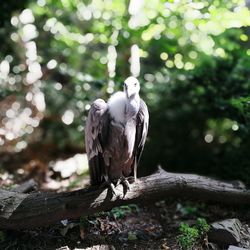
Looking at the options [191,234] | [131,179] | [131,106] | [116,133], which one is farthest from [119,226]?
[131,106]

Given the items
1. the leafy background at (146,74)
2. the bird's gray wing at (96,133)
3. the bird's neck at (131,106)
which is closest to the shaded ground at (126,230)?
the bird's gray wing at (96,133)

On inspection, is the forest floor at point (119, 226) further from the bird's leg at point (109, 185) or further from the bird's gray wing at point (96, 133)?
the bird's gray wing at point (96, 133)

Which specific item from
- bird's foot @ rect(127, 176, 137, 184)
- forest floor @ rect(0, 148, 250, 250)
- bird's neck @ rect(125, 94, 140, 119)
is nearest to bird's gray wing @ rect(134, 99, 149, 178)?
bird's neck @ rect(125, 94, 140, 119)

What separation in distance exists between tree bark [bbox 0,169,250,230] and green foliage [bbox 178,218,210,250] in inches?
13.6

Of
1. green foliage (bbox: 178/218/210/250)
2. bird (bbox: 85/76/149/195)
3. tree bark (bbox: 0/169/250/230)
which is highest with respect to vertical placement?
bird (bbox: 85/76/149/195)

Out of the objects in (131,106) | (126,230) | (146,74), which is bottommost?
(126,230)

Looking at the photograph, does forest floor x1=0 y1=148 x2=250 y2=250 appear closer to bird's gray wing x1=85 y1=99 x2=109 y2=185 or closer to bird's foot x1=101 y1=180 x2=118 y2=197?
bird's foot x1=101 y1=180 x2=118 y2=197

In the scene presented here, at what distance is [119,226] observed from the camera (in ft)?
10.9

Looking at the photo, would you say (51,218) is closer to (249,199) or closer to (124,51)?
(249,199)

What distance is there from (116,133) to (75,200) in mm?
632

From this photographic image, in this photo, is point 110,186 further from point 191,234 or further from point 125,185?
point 191,234

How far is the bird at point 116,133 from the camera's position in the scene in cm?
268

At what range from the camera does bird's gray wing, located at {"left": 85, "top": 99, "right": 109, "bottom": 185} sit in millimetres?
2705

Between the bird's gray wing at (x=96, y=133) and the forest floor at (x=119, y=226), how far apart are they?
55 cm
